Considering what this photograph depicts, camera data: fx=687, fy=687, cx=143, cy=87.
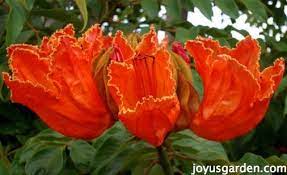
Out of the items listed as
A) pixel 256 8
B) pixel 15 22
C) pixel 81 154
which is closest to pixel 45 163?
pixel 81 154

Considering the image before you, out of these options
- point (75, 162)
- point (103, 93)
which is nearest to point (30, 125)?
point (75, 162)

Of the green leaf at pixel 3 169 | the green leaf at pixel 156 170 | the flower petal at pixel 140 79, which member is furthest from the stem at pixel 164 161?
the green leaf at pixel 3 169

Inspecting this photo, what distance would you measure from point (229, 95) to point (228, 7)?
32.3 inches

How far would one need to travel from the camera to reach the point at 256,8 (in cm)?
197

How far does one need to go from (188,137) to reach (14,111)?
0.82 meters

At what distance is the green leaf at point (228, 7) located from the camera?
184cm

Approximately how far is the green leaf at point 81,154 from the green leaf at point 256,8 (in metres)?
0.73

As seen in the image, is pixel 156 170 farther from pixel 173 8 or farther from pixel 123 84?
pixel 173 8

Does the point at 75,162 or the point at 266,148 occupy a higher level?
the point at 75,162

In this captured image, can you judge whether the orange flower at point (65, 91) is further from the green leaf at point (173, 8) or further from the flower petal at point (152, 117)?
the green leaf at point (173, 8)

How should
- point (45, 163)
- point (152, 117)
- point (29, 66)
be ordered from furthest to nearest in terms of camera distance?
1. point (45, 163)
2. point (29, 66)
3. point (152, 117)

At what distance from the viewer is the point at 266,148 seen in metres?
2.46

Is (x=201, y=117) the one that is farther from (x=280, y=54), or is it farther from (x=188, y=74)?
(x=280, y=54)

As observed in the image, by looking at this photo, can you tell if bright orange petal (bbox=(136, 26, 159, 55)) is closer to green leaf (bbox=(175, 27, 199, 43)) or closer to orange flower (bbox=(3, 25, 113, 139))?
orange flower (bbox=(3, 25, 113, 139))
